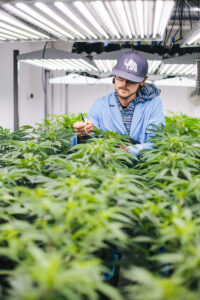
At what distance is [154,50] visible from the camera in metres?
3.98

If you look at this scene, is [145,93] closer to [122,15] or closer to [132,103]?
[132,103]

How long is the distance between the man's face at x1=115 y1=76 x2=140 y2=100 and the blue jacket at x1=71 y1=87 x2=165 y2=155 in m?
0.13

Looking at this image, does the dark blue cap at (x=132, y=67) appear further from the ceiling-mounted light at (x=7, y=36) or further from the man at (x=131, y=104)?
the ceiling-mounted light at (x=7, y=36)

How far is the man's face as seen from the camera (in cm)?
222

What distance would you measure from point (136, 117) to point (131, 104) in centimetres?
12

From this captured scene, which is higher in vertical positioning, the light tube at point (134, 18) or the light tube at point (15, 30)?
the light tube at point (134, 18)

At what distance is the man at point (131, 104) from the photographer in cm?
217

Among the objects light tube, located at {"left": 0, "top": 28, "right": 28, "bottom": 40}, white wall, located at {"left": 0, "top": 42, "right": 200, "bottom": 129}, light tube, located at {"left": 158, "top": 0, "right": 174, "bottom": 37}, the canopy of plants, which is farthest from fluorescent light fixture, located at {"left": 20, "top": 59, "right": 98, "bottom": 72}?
white wall, located at {"left": 0, "top": 42, "right": 200, "bottom": 129}

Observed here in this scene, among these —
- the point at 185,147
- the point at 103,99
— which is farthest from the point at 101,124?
the point at 185,147

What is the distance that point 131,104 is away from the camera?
7.72 feet

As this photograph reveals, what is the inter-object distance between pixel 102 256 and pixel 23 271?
42 cm

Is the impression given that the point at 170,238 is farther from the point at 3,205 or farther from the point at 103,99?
the point at 103,99

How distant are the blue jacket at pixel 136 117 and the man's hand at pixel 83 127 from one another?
0.50 metres

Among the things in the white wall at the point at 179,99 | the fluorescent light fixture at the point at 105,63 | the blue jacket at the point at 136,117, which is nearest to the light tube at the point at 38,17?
the blue jacket at the point at 136,117
